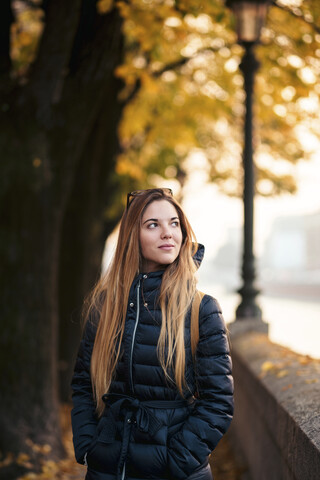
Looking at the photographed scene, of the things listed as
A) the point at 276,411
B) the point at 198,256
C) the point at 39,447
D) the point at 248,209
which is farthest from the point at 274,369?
the point at 248,209

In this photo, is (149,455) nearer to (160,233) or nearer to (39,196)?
(160,233)

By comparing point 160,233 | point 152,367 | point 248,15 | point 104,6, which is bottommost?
point 152,367

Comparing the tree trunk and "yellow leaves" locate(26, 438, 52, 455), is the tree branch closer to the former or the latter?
the tree trunk

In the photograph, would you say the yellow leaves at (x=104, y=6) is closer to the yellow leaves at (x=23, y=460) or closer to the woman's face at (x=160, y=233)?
the woman's face at (x=160, y=233)

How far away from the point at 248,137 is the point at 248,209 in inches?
36.9

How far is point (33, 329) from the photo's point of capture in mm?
5598

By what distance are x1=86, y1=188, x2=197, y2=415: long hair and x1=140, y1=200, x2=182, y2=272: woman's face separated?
0.03 m

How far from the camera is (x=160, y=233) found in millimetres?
2828

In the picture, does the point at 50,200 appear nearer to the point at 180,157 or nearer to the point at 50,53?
the point at 50,53

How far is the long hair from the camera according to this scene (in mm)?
2600

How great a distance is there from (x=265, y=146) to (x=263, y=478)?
12.8 metres

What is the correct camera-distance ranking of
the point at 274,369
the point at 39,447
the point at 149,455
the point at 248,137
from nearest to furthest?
the point at 149,455, the point at 274,369, the point at 39,447, the point at 248,137

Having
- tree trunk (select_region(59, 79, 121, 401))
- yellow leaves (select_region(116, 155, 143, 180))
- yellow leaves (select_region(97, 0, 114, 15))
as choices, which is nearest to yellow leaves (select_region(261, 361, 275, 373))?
yellow leaves (select_region(97, 0, 114, 15))

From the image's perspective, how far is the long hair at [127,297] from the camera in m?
2.60
